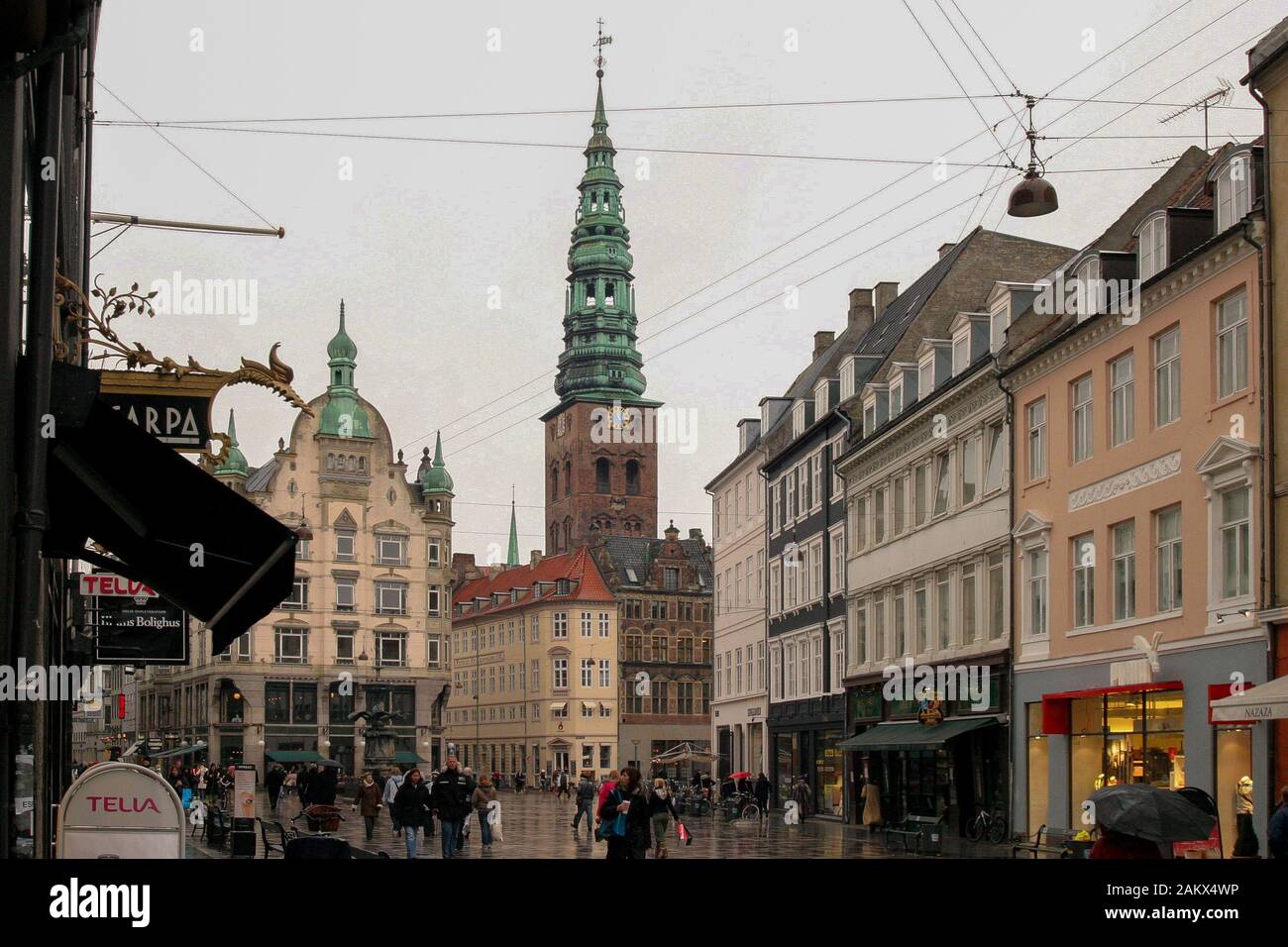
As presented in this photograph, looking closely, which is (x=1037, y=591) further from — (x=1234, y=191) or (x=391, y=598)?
(x=391, y=598)

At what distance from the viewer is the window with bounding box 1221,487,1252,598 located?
2750 cm

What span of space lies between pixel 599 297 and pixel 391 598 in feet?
150

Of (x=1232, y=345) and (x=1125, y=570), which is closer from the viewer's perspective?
(x=1232, y=345)

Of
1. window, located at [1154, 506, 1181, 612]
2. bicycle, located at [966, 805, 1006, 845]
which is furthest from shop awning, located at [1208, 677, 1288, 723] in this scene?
bicycle, located at [966, 805, 1006, 845]

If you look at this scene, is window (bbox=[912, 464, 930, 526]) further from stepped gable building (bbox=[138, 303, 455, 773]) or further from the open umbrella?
stepped gable building (bbox=[138, 303, 455, 773])

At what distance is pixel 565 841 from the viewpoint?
39344 millimetres

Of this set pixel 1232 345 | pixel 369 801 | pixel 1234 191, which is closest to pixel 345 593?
pixel 369 801

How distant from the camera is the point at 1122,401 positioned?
32938 mm

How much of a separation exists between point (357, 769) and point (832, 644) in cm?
4547

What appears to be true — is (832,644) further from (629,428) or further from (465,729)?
→ (629,428)
